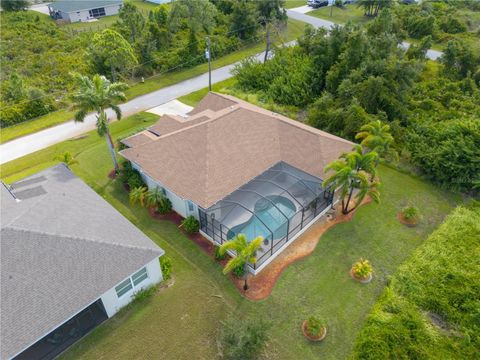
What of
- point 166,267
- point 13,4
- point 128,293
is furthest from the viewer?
point 13,4

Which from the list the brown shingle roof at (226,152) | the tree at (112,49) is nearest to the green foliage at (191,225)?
the brown shingle roof at (226,152)

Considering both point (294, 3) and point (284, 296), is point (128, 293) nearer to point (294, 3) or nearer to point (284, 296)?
point (284, 296)

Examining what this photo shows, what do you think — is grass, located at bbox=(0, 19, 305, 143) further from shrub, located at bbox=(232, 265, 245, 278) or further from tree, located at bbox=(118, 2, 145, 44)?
shrub, located at bbox=(232, 265, 245, 278)

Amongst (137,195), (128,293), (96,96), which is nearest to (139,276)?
(128,293)

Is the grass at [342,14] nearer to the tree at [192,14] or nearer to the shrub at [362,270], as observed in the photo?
the tree at [192,14]

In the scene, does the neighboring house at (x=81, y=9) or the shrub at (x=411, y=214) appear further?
the neighboring house at (x=81, y=9)

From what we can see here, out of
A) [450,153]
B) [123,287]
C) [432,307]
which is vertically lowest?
[432,307]

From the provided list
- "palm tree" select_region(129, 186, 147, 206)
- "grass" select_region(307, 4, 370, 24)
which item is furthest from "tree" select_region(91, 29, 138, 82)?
"grass" select_region(307, 4, 370, 24)
